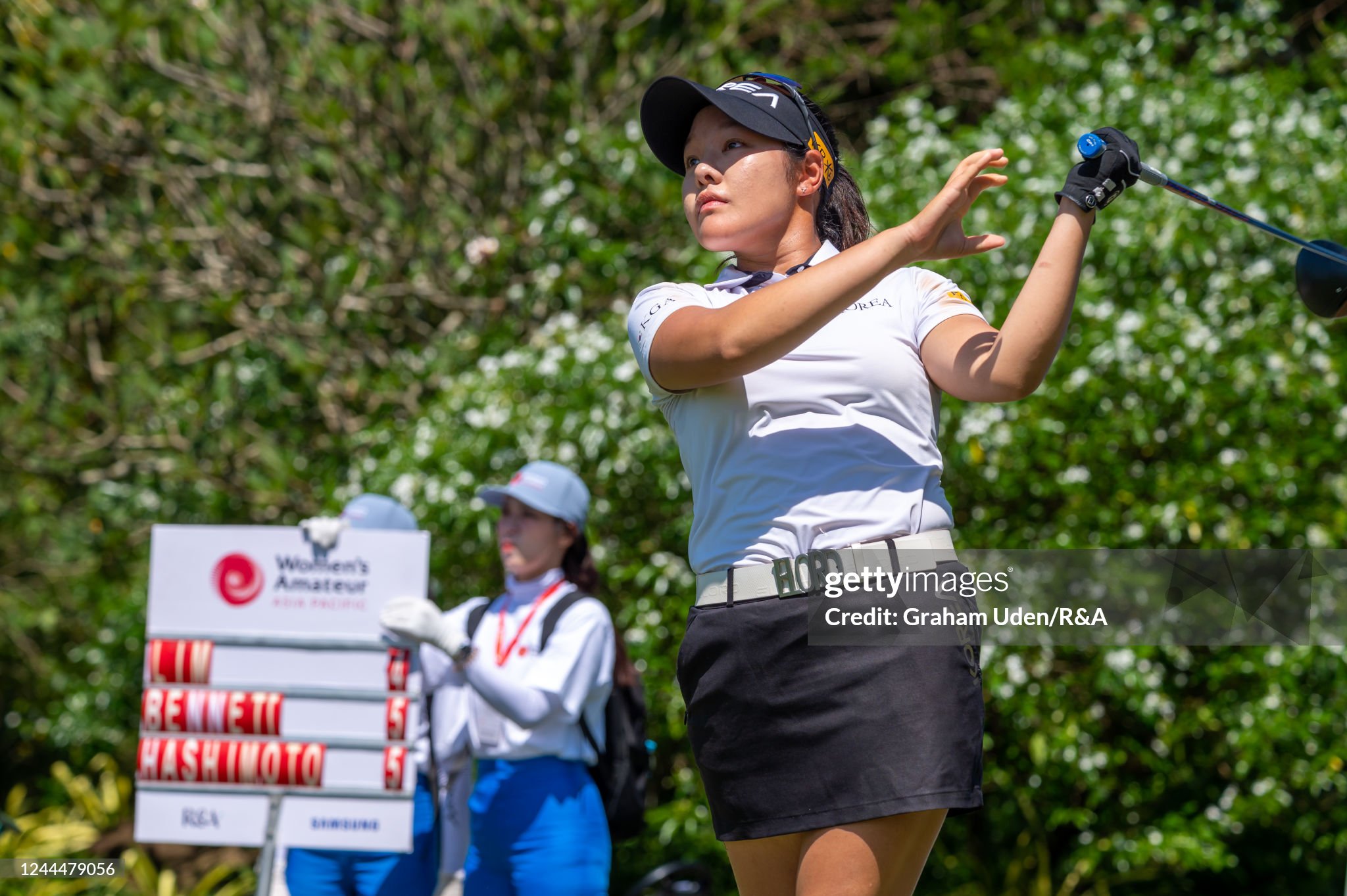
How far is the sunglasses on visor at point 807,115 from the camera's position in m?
2.14

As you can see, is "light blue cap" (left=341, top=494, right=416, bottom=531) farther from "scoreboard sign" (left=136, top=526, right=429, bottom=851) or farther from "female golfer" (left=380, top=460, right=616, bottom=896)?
"female golfer" (left=380, top=460, right=616, bottom=896)

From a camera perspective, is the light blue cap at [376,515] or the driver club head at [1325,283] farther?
the light blue cap at [376,515]

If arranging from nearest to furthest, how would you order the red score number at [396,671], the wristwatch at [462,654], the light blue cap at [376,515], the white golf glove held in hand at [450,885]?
the wristwatch at [462,654] < the red score number at [396,671] < the white golf glove held in hand at [450,885] < the light blue cap at [376,515]

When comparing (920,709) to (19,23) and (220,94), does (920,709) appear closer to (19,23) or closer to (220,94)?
(220,94)

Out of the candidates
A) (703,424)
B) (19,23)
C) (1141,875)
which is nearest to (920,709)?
(703,424)

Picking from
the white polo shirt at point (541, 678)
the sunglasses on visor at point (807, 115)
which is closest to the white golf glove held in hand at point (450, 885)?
the white polo shirt at point (541, 678)

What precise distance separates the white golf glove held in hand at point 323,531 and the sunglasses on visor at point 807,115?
7.72ft

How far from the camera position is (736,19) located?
23.4 feet

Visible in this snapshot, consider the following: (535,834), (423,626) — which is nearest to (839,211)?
(423,626)

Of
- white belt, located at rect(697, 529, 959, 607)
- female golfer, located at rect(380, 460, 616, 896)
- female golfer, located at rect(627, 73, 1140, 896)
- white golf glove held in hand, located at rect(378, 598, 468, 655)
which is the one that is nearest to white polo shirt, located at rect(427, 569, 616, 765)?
female golfer, located at rect(380, 460, 616, 896)

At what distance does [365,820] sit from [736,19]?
4852 mm

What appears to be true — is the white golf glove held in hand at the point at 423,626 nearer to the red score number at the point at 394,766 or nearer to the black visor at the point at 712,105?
the red score number at the point at 394,766

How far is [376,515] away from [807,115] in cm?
301

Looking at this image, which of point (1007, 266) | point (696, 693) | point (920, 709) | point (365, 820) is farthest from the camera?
point (1007, 266)
